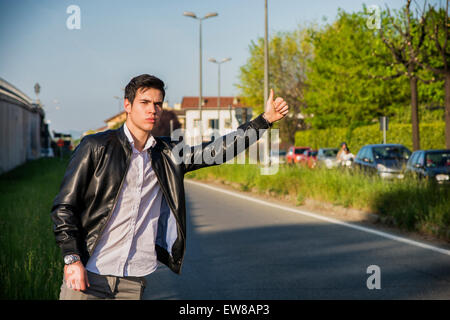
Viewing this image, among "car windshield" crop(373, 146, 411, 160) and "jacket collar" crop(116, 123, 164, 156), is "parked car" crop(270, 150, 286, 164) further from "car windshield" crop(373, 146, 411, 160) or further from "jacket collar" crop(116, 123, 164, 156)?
"jacket collar" crop(116, 123, 164, 156)

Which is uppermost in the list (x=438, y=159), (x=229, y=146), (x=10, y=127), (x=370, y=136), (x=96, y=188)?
(x=10, y=127)

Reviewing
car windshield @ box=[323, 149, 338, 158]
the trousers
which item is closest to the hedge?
car windshield @ box=[323, 149, 338, 158]

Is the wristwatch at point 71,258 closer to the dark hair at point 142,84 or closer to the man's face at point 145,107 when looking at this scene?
the man's face at point 145,107

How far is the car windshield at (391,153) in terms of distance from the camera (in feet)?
73.4

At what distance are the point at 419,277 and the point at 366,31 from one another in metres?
38.1

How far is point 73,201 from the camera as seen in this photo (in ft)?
10.4

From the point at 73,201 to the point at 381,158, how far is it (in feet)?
65.5

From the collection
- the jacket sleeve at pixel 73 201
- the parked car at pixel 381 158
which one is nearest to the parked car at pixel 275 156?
the parked car at pixel 381 158

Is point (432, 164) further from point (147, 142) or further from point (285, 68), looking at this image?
point (285, 68)

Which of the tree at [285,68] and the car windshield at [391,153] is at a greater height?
the tree at [285,68]

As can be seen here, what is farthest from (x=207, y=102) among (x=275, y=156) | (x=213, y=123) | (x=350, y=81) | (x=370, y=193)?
(x=370, y=193)

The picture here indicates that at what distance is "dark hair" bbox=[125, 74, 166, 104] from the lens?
11.0 feet

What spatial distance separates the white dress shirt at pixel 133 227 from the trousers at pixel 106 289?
1.4 inches

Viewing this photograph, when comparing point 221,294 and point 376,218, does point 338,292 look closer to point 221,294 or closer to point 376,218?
point 221,294
